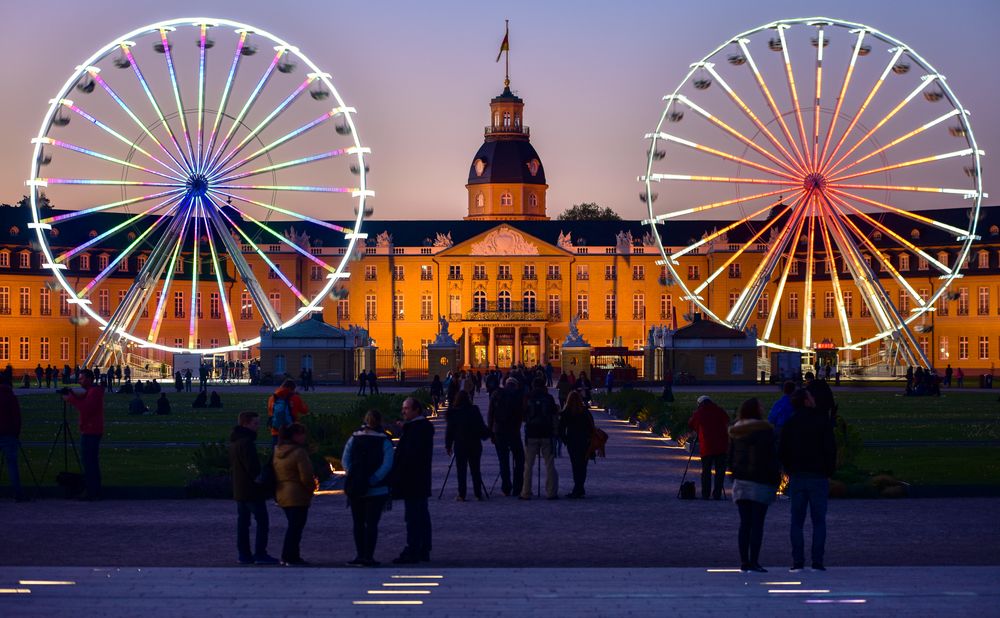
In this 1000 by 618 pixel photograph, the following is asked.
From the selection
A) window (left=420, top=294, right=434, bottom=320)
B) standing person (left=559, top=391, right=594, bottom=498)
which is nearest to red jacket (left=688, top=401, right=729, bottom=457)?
standing person (left=559, top=391, right=594, bottom=498)

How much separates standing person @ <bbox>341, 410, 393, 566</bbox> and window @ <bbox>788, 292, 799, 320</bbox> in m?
110

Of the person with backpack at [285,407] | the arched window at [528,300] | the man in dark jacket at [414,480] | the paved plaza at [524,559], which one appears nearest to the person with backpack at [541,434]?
the paved plaza at [524,559]

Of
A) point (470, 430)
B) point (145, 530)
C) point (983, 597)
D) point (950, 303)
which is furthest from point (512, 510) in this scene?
point (950, 303)

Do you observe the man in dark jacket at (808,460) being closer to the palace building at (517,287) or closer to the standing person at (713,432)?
the standing person at (713,432)

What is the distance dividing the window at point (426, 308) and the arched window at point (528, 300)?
22.4ft

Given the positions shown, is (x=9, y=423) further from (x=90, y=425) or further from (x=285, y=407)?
(x=285, y=407)

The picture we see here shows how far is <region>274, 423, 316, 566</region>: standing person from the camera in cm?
1555

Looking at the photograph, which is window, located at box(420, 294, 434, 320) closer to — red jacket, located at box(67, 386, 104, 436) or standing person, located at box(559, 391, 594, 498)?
standing person, located at box(559, 391, 594, 498)

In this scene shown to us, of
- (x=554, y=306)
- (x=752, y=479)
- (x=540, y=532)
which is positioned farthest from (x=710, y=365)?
(x=752, y=479)

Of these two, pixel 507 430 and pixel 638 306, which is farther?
pixel 638 306

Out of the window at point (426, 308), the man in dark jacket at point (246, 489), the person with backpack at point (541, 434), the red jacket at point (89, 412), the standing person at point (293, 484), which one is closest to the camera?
the standing person at point (293, 484)

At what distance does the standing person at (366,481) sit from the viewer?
51.2 ft

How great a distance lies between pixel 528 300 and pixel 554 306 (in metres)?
1.99

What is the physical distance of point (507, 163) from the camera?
443 ft
